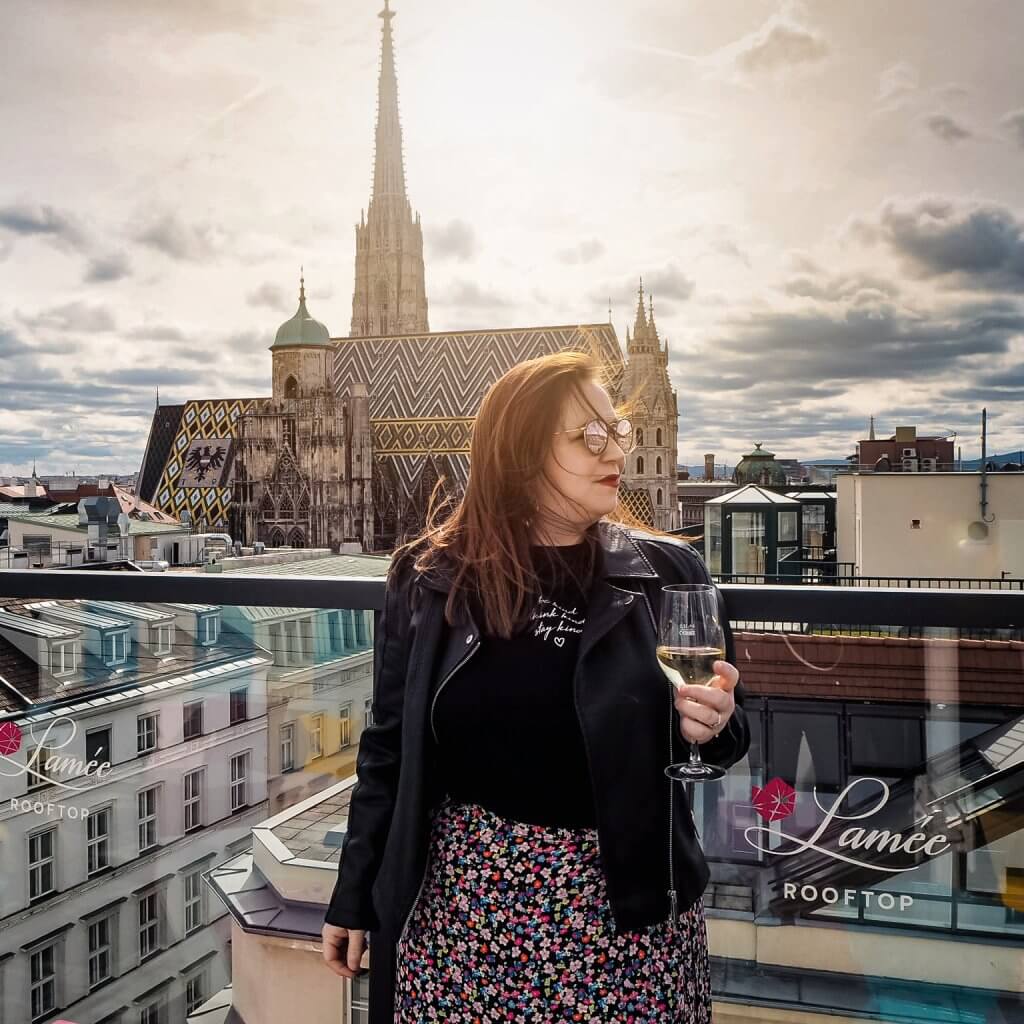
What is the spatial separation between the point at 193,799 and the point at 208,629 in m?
0.32

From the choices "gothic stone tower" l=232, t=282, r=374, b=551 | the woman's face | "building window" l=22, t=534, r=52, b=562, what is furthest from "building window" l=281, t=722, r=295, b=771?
"gothic stone tower" l=232, t=282, r=374, b=551

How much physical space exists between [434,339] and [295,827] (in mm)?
45214

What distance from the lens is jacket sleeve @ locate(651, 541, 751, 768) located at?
1070mm

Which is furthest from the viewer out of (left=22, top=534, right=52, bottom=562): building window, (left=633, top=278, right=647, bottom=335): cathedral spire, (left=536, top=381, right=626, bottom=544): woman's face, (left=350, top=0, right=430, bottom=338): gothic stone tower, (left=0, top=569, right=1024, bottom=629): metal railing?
(left=350, top=0, right=430, bottom=338): gothic stone tower

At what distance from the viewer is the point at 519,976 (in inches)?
42.0

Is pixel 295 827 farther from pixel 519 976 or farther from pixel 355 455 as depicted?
pixel 355 455

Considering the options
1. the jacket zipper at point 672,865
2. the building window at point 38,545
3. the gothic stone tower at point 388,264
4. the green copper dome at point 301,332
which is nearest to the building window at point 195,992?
the jacket zipper at point 672,865

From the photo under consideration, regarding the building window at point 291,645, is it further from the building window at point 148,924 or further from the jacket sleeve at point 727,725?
the jacket sleeve at point 727,725

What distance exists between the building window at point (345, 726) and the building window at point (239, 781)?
0.69 ft

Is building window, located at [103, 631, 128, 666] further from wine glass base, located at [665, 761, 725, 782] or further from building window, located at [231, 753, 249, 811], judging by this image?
wine glass base, located at [665, 761, 725, 782]

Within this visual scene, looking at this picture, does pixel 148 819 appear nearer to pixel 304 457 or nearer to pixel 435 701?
pixel 435 701

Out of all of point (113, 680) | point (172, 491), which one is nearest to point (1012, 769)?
point (113, 680)

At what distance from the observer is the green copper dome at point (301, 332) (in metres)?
43.3

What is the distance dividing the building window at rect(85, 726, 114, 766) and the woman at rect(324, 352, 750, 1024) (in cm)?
83
